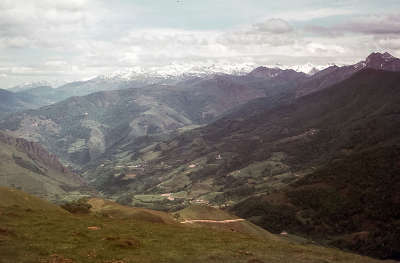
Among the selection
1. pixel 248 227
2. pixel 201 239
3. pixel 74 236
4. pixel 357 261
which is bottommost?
pixel 248 227

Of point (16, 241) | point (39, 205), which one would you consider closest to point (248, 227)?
point (39, 205)

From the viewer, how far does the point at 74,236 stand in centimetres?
6831

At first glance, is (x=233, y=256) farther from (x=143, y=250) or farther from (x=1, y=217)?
(x=1, y=217)

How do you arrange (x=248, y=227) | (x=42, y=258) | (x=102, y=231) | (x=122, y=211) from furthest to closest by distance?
(x=248, y=227)
(x=122, y=211)
(x=102, y=231)
(x=42, y=258)

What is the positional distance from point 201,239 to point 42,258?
108ft

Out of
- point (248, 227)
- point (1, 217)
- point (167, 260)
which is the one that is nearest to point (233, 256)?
point (167, 260)

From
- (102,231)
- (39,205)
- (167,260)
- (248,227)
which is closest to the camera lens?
(167,260)

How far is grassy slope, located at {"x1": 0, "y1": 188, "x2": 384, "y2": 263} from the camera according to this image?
57594 millimetres

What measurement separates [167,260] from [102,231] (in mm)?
21051

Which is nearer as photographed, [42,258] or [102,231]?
[42,258]

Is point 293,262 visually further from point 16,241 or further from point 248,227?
point 248,227

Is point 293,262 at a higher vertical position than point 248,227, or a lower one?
higher

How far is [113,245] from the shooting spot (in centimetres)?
6444

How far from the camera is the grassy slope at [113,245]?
5759 centimetres
